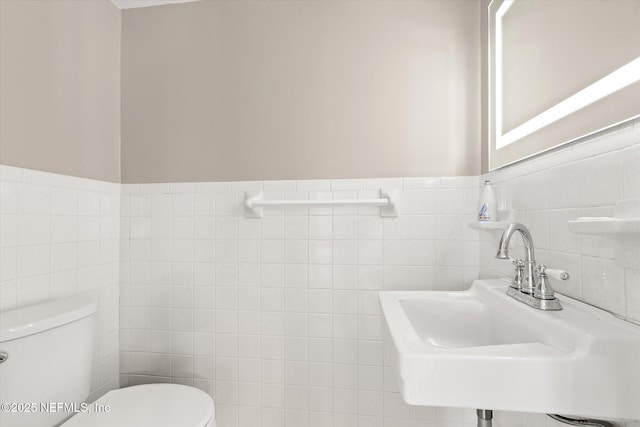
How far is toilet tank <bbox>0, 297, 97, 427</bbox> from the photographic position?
36.7 inches

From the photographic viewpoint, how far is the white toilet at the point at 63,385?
94 cm

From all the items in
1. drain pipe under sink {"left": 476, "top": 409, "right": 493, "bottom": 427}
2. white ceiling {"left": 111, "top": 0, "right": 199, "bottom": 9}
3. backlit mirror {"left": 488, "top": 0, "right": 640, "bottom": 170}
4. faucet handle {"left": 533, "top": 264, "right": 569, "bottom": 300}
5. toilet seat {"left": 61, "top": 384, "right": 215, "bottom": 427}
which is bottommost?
toilet seat {"left": 61, "top": 384, "right": 215, "bottom": 427}

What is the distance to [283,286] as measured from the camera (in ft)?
4.91

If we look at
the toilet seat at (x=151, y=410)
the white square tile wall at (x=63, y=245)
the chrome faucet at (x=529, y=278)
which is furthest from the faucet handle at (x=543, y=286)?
the white square tile wall at (x=63, y=245)

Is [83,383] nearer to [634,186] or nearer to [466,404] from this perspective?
[466,404]

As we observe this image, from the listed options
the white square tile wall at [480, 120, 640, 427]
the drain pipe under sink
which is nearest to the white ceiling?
the white square tile wall at [480, 120, 640, 427]

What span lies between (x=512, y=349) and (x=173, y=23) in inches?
75.0

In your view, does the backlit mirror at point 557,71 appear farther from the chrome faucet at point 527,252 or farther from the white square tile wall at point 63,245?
the white square tile wall at point 63,245

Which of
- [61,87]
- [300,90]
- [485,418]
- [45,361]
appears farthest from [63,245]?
[485,418]

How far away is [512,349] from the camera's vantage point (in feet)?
2.11

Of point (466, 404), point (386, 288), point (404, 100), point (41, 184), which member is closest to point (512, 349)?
point (466, 404)

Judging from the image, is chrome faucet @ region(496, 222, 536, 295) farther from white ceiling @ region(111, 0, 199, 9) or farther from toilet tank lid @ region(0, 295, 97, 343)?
white ceiling @ region(111, 0, 199, 9)

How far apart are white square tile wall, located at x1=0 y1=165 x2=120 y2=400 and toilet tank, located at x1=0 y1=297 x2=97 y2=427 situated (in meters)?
0.11

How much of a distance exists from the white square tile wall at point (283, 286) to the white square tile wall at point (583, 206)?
40cm
